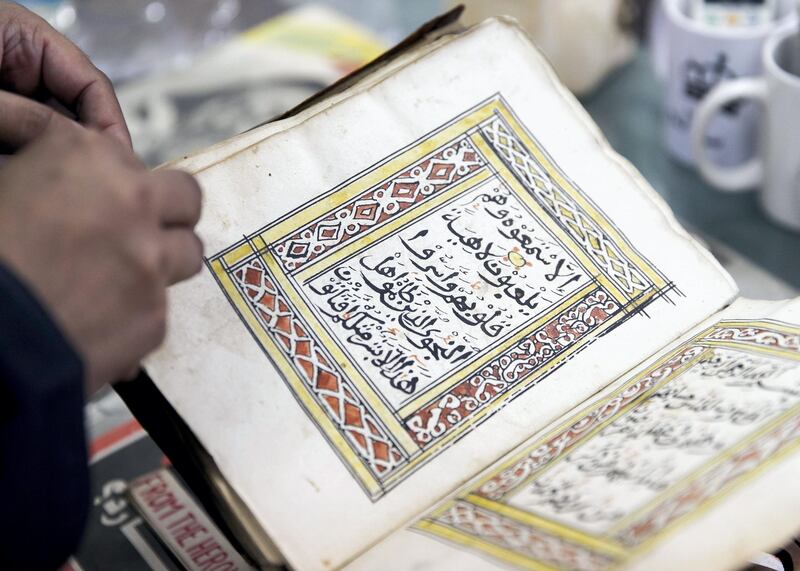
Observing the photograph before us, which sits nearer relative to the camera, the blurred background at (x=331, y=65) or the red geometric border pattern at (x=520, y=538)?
the red geometric border pattern at (x=520, y=538)

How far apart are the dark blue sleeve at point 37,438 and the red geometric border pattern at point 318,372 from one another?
94mm

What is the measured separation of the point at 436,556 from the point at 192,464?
9cm

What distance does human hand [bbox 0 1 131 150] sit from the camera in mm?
359

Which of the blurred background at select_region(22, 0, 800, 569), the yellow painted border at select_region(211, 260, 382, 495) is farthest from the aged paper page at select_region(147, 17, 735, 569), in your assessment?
the blurred background at select_region(22, 0, 800, 569)

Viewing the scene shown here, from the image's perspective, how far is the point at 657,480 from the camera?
283 mm

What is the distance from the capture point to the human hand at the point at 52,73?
1.18ft

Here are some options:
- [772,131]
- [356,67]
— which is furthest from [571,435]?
[356,67]

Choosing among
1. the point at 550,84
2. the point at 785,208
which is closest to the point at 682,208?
the point at 785,208

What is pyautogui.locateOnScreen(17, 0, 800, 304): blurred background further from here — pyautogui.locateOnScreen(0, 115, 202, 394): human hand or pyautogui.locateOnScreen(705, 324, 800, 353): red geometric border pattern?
pyautogui.locateOnScreen(0, 115, 202, 394): human hand

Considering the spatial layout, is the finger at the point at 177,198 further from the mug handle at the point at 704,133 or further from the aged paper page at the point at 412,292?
the mug handle at the point at 704,133

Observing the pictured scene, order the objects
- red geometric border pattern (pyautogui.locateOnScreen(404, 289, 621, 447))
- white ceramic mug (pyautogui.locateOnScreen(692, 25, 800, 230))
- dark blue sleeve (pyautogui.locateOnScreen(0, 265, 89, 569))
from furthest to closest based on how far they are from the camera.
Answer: white ceramic mug (pyautogui.locateOnScreen(692, 25, 800, 230)) → red geometric border pattern (pyautogui.locateOnScreen(404, 289, 621, 447)) → dark blue sleeve (pyautogui.locateOnScreen(0, 265, 89, 569))

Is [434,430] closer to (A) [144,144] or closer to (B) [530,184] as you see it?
(B) [530,184]

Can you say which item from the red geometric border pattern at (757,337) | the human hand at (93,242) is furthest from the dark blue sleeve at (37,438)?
the red geometric border pattern at (757,337)

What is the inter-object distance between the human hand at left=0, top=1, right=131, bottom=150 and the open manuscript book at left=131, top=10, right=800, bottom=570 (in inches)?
1.8
